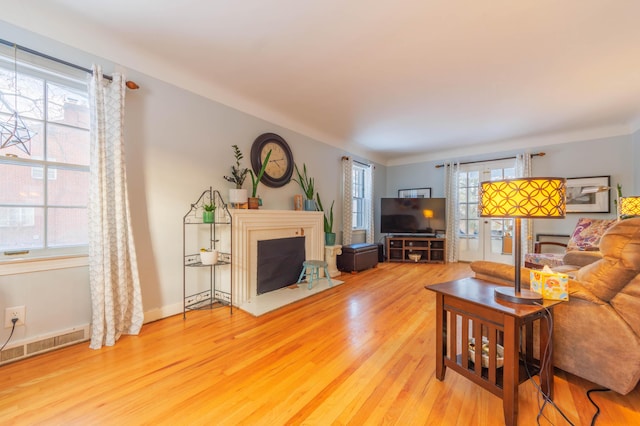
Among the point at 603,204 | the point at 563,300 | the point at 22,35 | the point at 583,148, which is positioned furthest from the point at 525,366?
the point at 583,148

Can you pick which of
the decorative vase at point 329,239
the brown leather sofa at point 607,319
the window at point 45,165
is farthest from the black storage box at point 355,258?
the window at point 45,165

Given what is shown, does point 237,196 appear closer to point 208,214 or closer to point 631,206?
point 208,214

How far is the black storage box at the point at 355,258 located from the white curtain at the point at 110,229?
9.73ft

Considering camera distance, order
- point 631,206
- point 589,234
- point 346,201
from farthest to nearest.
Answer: point 346,201 < point 589,234 < point 631,206

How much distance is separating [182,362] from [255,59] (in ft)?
8.21

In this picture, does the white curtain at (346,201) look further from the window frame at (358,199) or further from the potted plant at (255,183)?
the potted plant at (255,183)

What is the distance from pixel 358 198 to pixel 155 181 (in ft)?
12.7

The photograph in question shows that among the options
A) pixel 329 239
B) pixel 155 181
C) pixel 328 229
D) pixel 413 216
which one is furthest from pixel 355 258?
pixel 155 181

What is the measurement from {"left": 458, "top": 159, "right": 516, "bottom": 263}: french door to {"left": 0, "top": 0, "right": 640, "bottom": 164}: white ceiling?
1.44 metres

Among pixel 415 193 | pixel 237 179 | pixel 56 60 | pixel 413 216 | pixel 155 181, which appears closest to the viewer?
pixel 56 60

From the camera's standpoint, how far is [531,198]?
1252 millimetres

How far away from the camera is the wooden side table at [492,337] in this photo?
118cm

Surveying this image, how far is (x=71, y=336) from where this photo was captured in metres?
1.95

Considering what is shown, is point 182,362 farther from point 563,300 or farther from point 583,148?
point 583,148
